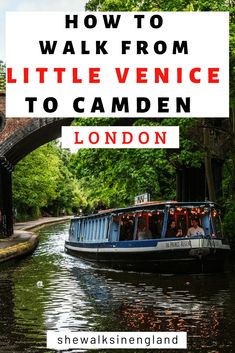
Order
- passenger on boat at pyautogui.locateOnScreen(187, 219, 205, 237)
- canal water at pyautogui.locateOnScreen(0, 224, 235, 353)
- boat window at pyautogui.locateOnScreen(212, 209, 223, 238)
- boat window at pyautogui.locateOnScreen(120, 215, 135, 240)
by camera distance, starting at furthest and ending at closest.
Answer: boat window at pyautogui.locateOnScreen(120, 215, 135, 240), boat window at pyautogui.locateOnScreen(212, 209, 223, 238), passenger on boat at pyautogui.locateOnScreen(187, 219, 205, 237), canal water at pyautogui.locateOnScreen(0, 224, 235, 353)

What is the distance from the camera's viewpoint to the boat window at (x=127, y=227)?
82.4 feet

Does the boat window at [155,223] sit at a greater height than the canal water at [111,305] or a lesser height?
greater

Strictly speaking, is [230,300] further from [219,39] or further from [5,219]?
[5,219]

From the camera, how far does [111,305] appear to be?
51.4ft

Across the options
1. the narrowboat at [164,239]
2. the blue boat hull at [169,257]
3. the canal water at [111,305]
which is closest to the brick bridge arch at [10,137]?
the narrowboat at [164,239]

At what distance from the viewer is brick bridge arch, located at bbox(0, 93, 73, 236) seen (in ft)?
104

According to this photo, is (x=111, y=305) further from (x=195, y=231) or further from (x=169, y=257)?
(x=195, y=231)

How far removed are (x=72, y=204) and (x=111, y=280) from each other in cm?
6958

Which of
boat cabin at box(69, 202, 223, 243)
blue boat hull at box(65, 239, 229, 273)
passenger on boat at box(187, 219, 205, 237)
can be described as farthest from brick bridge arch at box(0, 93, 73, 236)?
passenger on boat at box(187, 219, 205, 237)

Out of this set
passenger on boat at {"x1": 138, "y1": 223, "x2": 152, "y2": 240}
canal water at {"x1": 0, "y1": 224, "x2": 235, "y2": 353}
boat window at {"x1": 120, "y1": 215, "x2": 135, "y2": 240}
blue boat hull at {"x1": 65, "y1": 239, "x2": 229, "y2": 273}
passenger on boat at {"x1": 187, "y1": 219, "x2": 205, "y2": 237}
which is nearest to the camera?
canal water at {"x1": 0, "y1": 224, "x2": 235, "y2": 353}

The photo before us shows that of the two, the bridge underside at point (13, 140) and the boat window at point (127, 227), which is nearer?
the boat window at point (127, 227)

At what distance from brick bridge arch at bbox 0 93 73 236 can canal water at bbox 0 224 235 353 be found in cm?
876

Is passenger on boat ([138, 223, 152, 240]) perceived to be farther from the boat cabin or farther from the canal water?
the canal water

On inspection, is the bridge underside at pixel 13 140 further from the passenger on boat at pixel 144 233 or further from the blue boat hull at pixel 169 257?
the blue boat hull at pixel 169 257
